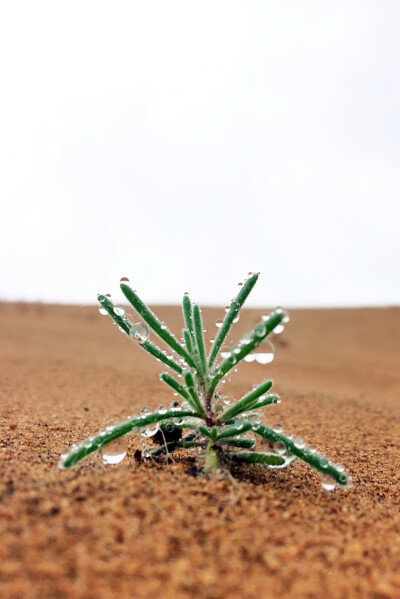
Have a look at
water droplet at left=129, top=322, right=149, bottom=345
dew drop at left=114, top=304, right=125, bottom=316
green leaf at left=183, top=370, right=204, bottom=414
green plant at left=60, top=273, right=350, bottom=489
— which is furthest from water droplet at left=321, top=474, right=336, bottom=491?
dew drop at left=114, top=304, right=125, bottom=316

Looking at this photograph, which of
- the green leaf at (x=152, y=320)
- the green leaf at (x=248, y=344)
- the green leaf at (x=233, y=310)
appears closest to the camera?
the green leaf at (x=248, y=344)

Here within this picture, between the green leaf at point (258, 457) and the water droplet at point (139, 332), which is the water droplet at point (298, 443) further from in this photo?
the water droplet at point (139, 332)

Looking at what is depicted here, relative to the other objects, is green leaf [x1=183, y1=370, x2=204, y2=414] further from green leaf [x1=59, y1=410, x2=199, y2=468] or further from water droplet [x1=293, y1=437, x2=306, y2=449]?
water droplet [x1=293, y1=437, x2=306, y2=449]

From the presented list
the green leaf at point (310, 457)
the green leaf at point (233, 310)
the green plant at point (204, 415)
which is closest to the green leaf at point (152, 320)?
the green plant at point (204, 415)

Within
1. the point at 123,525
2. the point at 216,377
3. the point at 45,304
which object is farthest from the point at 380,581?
the point at 45,304

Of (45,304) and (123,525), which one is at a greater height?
(123,525)

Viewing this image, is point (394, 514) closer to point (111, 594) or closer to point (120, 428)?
point (120, 428)

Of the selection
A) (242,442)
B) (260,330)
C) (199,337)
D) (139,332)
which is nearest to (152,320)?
(139,332)
